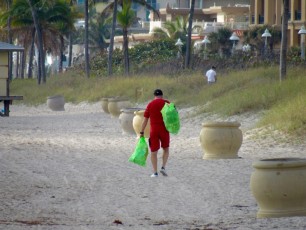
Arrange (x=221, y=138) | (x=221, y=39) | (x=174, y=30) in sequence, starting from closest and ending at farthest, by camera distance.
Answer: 1. (x=221, y=138)
2. (x=221, y=39)
3. (x=174, y=30)

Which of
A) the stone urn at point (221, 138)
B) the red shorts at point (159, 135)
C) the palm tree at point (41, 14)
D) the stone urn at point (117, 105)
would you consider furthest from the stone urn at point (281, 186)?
the palm tree at point (41, 14)

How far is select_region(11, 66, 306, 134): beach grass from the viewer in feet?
79.6

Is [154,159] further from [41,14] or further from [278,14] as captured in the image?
[278,14]

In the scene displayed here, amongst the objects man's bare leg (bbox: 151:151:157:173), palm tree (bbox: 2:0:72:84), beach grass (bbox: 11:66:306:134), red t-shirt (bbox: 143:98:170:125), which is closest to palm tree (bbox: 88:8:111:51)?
palm tree (bbox: 2:0:72:84)

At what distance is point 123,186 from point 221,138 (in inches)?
140

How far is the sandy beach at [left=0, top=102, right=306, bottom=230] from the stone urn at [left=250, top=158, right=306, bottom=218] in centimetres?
22

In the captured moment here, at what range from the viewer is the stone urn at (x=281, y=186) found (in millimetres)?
11109

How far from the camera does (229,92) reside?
3303 centimetres

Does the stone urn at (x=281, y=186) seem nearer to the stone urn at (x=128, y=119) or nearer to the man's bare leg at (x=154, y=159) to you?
the man's bare leg at (x=154, y=159)

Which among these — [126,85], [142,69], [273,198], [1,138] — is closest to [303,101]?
[1,138]

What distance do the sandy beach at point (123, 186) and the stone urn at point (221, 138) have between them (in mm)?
278

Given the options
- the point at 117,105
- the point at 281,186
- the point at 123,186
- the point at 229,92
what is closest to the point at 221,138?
the point at 123,186

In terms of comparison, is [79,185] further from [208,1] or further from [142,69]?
[208,1]

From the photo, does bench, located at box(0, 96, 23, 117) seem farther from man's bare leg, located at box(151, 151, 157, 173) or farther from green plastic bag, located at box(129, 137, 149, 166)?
green plastic bag, located at box(129, 137, 149, 166)
